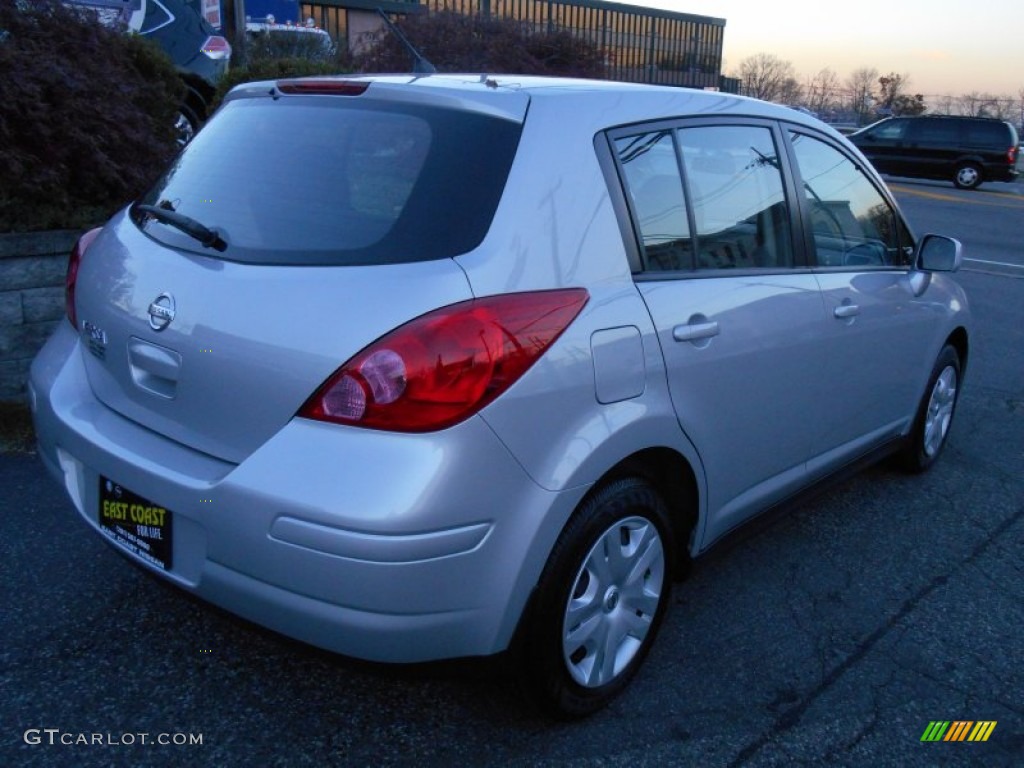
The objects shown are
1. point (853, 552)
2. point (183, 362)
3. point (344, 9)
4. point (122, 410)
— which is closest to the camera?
point (183, 362)

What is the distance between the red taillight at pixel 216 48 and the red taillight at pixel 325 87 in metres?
11.3

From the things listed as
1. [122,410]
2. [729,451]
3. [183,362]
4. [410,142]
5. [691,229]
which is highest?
[410,142]

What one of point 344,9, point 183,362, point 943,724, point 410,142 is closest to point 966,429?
point 943,724

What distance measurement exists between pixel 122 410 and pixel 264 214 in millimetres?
674

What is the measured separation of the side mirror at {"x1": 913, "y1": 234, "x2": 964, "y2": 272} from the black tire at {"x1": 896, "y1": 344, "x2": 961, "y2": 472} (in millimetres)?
561

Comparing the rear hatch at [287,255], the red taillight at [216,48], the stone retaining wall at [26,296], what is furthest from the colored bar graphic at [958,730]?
the red taillight at [216,48]

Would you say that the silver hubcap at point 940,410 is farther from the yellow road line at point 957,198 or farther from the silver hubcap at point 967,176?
the silver hubcap at point 967,176

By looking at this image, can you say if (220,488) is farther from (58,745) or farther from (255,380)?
(58,745)

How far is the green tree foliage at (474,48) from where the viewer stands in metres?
15.8

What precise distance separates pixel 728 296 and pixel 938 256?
1729 millimetres

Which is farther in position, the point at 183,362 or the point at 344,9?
the point at 344,9

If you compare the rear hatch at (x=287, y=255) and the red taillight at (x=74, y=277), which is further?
the red taillight at (x=74, y=277)

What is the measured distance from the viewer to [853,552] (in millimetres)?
4156

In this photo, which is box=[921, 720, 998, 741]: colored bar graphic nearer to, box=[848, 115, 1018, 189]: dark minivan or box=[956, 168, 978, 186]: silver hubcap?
box=[848, 115, 1018, 189]: dark minivan
